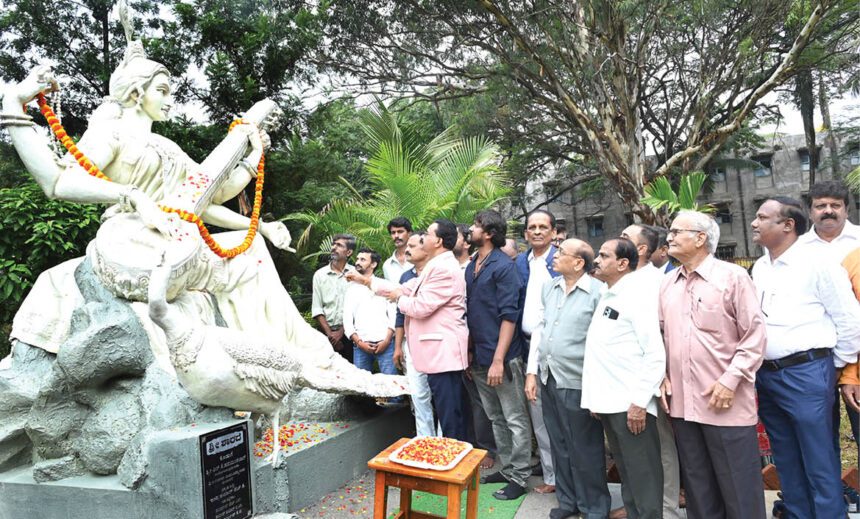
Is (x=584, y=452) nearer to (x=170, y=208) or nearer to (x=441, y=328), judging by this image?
(x=441, y=328)

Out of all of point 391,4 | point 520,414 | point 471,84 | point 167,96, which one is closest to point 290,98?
point 391,4

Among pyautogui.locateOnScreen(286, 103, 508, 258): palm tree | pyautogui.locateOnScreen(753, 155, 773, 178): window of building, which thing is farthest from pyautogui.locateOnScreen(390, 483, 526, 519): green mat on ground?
pyautogui.locateOnScreen(753, 155, 773, 178): window of building

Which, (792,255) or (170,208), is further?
(170,208)

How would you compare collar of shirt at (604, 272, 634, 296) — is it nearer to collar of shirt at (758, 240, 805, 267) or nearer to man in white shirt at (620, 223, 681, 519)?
man in white shirt at (620, 223, 681, 519)

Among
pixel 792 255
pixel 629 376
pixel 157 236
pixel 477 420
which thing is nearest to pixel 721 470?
pixel 629 376

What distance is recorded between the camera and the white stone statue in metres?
3.55

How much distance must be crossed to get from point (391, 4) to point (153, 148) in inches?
316

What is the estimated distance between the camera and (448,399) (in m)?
4.03

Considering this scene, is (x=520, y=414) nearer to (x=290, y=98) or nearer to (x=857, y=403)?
(x=857, y=403)

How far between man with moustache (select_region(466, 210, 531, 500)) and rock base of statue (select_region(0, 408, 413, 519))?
1052 millimetres

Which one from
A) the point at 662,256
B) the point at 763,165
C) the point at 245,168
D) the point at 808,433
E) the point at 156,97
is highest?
the point at 763,165

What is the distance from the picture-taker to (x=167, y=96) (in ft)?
13.9

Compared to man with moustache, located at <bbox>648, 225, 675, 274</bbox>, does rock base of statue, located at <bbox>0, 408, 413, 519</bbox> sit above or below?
below

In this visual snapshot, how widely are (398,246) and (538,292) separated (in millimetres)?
1670
